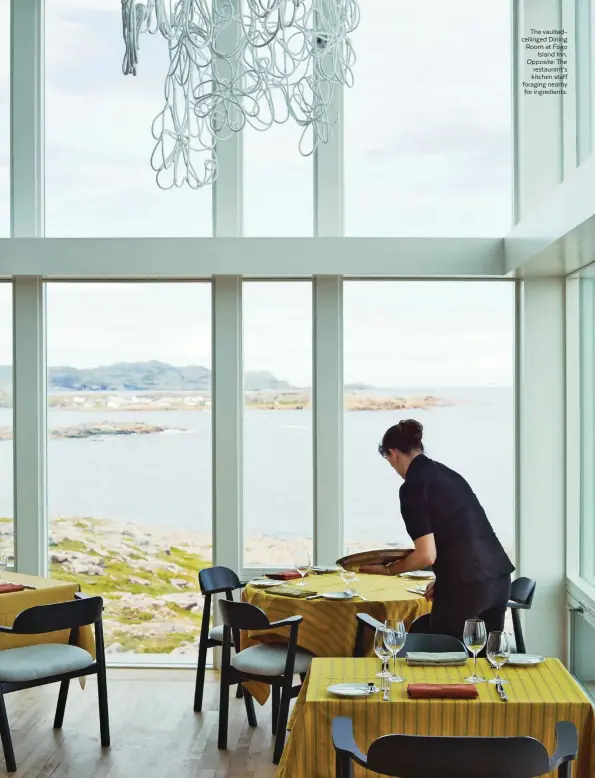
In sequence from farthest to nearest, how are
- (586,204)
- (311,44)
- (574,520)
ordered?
(574,520) < (586,204) < (311,44)

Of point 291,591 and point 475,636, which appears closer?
point 475,636

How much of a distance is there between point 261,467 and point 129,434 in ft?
3.20

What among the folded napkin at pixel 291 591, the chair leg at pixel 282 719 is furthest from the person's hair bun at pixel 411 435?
the chair leg at pixel 282 719

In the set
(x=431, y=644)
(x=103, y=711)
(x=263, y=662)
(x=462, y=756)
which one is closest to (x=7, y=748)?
(x=103, y=711)

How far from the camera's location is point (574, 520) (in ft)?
19.6

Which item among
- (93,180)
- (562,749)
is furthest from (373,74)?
(562,749)

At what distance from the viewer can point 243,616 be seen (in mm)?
4398

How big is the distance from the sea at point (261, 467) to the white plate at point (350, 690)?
328cm

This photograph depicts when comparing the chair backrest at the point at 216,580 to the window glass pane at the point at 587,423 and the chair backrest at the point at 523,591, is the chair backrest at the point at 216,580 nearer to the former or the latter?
the chair backrest at the point at 523,591

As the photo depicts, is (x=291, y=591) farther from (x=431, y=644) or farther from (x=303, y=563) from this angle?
(x=431, y=644)

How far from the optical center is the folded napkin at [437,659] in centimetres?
339

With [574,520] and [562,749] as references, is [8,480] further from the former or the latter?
[562,749]

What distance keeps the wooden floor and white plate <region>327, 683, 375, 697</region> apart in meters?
1.47

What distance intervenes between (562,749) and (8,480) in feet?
15.7
